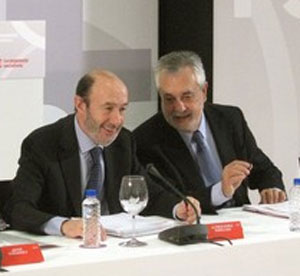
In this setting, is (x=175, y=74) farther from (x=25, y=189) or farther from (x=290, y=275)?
(x=290, y=275)

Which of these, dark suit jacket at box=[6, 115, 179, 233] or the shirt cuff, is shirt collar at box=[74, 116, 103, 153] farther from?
the shirt cuff

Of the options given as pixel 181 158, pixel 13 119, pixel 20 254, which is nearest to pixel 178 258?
pixel 20 254

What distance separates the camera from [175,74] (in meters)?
3.44

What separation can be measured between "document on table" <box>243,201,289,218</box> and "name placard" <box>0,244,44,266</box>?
1.20 meters

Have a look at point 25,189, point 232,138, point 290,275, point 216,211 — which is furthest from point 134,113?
point 290,275

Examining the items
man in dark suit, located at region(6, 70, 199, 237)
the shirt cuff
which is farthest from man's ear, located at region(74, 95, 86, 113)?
the shirt cuff

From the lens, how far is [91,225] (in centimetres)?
245

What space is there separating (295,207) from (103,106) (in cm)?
83

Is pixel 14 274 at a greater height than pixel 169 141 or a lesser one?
lesser

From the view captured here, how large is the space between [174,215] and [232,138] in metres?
0.83

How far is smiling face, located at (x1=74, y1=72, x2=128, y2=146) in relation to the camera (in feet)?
9.82

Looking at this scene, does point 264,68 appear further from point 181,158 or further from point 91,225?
point 91,225

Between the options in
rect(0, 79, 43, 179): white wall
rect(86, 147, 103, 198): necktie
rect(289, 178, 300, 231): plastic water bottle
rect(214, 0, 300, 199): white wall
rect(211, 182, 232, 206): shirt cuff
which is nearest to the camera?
rect(289, 178, 300, 231): plastic water bottle

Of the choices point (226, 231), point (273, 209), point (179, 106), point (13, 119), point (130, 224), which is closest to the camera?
point (226, 231)
